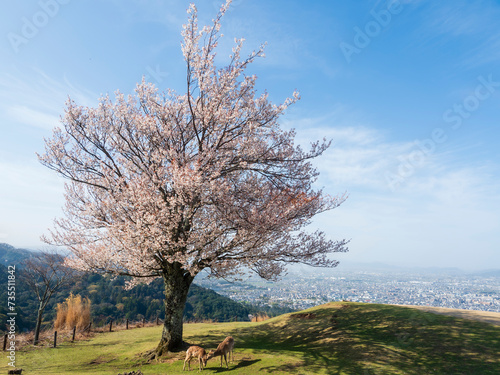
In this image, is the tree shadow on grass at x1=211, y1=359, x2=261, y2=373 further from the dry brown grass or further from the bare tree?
the dry brown grass

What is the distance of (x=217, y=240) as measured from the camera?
12.8m

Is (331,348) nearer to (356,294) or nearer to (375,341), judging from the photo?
(375,341)

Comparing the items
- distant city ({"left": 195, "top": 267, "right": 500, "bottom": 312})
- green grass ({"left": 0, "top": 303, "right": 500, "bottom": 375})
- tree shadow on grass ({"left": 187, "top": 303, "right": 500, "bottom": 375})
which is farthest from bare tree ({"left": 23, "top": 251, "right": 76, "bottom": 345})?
tree shadow on grass ({"left": 187, "top": 303, "right": 500, "bottom": 375})

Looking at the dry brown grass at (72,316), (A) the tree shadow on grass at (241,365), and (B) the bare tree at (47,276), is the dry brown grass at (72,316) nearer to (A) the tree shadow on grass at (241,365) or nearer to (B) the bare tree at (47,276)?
(B) the bare tree at (47,276)

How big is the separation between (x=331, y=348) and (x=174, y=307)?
7.02m

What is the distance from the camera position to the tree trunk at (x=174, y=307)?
12.4 m

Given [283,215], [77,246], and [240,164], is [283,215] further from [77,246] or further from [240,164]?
[77,246]

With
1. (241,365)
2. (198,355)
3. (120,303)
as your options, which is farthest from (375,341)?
(120,303)

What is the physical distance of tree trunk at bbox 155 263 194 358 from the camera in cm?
1239

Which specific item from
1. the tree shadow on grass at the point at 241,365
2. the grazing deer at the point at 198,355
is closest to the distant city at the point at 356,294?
the tree shadow on grass at the point at 241,365

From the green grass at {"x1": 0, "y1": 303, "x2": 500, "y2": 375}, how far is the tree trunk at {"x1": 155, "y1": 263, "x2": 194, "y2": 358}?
2.44 ft

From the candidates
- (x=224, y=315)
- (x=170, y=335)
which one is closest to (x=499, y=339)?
(x=170, y=335)

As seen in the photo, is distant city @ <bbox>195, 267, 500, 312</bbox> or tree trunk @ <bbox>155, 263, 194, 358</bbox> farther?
distant city @ <bbox>195, 267, 500, 312</bbox>

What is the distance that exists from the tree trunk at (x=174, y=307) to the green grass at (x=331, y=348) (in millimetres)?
745
